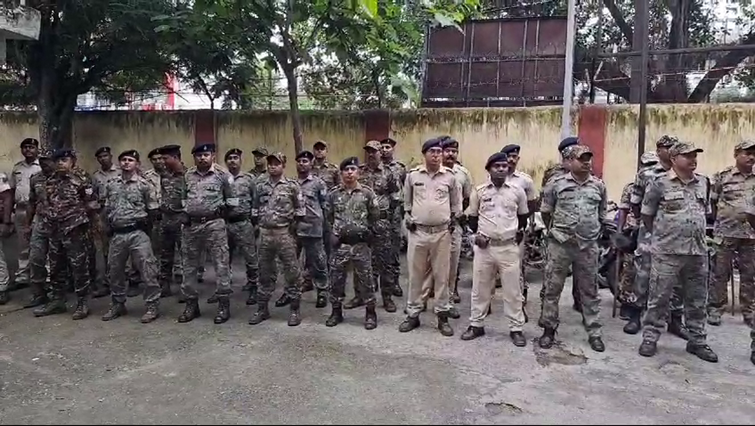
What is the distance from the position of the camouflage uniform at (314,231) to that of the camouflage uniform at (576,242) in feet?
8.13

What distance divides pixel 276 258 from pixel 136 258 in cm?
141

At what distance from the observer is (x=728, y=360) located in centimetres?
522

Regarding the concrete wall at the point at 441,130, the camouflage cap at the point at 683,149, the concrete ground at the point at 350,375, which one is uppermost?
the concrete wall at the point at 441,130

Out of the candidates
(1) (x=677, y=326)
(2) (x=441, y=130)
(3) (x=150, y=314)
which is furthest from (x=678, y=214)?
(3) (x=150, y=314)

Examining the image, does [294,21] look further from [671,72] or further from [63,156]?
[671,72]

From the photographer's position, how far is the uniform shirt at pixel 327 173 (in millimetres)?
7777

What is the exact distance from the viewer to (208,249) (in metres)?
6.36

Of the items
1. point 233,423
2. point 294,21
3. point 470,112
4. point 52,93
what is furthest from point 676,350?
point 52,93

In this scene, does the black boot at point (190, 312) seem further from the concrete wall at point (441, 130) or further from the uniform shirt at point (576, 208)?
the concrete wall at point (441, 130)

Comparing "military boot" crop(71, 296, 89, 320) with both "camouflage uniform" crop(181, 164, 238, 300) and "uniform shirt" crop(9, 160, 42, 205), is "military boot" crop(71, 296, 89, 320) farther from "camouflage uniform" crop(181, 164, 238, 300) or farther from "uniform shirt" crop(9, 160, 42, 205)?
"uniform shirt" crop(9, 160, 42, 205)

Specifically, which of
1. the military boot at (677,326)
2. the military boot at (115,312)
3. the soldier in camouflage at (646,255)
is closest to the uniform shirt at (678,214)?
the soldier in camouflage at (646,255)

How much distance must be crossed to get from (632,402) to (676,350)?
1317mm

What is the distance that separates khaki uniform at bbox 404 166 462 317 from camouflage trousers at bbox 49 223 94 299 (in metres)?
3.38

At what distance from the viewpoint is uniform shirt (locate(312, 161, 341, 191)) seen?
7777 mm
